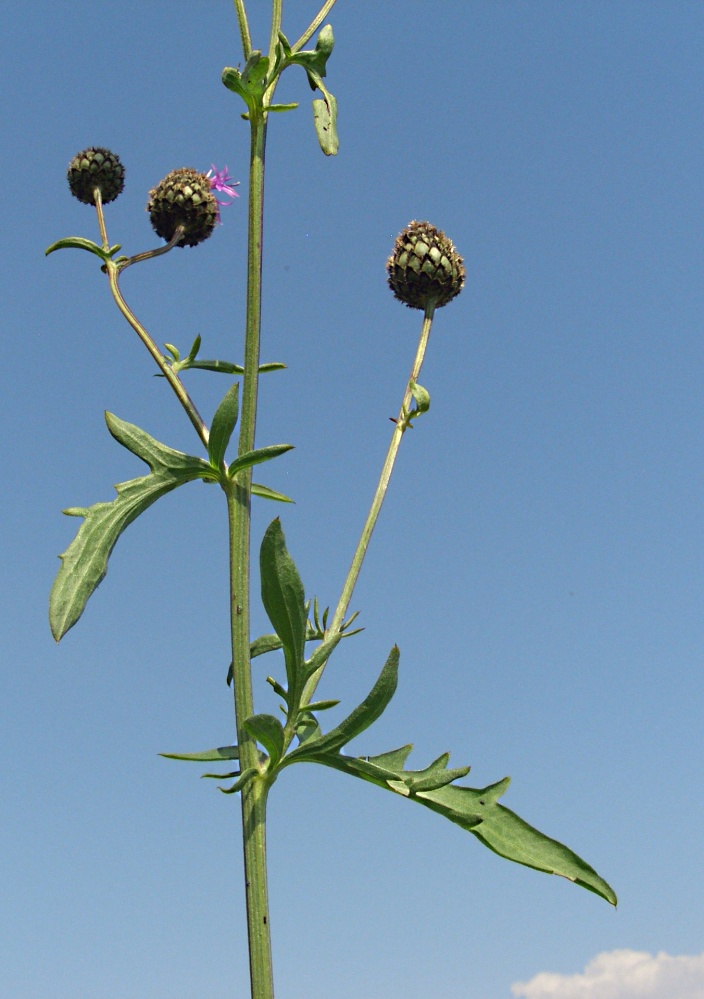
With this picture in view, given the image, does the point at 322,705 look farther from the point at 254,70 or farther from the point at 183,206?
the point at 183,206

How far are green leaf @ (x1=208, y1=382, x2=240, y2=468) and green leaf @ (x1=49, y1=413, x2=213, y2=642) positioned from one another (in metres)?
0.05

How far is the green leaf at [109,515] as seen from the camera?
91.1 inches

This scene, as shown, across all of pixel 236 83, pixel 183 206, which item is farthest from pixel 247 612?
pixel 183 206

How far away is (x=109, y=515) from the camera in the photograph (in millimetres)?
2488

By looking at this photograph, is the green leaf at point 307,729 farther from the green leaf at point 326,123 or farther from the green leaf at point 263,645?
the green leaf at point 326,123

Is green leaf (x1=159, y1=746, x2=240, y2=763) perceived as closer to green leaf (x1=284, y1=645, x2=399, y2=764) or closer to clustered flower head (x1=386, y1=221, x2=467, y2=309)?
green leaf (x1=284, y1=645, x2=399, y2=764)

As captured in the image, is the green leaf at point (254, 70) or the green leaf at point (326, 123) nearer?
the green leaf at point (254, 70)

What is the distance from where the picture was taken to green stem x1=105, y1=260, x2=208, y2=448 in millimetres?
2686

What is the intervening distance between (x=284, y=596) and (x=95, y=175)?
2.20 meters

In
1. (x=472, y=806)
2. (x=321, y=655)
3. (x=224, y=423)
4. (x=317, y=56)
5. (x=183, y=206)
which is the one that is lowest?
(x=472, y=806)

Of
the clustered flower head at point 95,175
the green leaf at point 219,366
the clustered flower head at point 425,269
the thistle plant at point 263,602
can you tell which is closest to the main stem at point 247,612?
the thistle plant at point 263,602

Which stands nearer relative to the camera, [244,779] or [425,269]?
[244,779]

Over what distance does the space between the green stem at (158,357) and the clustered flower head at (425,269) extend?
39.7 inches

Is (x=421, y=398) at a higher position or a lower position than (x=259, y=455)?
higher
